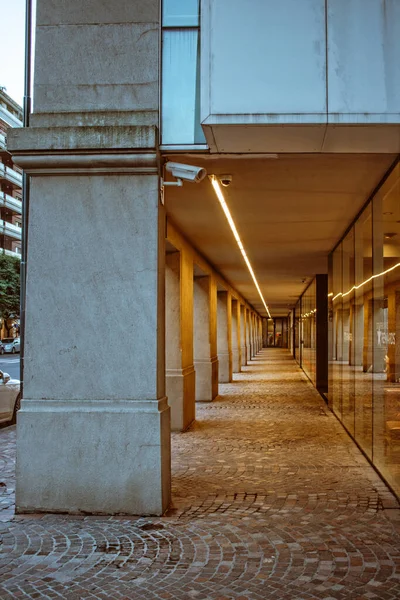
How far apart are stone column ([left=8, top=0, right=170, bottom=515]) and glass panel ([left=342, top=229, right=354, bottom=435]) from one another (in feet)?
16.5

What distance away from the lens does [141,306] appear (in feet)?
21.2

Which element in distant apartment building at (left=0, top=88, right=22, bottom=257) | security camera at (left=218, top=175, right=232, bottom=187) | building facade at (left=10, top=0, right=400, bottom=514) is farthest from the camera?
distant apartment building at (left=0, top=88, right=22, bottom=257)

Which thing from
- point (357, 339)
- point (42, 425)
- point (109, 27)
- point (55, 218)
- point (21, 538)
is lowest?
point (21, 538)

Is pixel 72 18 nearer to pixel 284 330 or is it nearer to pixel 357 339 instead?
pixel 357 339

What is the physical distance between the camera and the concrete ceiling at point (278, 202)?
7.18m

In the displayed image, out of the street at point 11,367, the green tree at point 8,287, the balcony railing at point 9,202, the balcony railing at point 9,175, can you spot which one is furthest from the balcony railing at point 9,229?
the street at point 11,367

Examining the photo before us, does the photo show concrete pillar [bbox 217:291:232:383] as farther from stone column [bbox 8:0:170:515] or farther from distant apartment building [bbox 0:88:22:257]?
distant apartment building [bbox 0:88:22:257]

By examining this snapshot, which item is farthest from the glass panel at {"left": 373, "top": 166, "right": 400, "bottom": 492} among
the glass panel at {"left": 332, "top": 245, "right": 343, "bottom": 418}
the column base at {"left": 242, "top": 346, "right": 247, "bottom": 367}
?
the column base at {"left": 242, "top": 346, "right": 247, "bottom": 367}

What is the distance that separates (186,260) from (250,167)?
5.54 meters

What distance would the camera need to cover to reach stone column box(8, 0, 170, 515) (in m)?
6.30

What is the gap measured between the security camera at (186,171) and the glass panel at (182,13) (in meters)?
1.47

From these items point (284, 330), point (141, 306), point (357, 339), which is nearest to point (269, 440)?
point (357, 339)

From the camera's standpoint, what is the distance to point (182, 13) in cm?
655

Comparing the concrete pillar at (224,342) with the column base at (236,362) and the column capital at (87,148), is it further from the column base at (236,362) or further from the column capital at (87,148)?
the column capital at (87,148)
